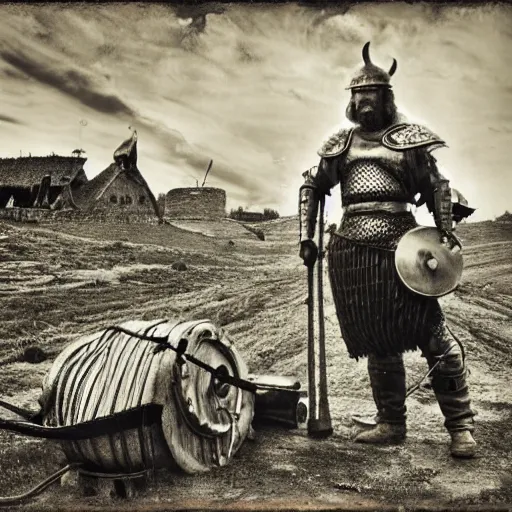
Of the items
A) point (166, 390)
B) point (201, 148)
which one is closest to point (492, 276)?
point (201, 148)

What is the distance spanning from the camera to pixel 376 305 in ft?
15.8

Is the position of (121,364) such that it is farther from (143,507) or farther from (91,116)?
(91,116)

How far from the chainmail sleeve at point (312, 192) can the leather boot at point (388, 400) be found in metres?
0.97

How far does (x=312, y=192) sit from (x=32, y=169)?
7.23ft

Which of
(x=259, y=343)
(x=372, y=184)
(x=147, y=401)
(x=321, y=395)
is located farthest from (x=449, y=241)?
(x=147, y=401)

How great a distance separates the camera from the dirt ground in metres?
4.33

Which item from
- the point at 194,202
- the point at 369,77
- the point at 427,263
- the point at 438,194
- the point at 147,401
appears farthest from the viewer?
the point at 194,202

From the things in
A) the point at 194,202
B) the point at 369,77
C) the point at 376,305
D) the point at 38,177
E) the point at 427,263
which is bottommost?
the point at 376,305

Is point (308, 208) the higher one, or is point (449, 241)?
point (308, 208)

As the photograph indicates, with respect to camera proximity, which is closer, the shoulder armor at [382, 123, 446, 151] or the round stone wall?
the shoulder armor at [382, 123, 446, 151]

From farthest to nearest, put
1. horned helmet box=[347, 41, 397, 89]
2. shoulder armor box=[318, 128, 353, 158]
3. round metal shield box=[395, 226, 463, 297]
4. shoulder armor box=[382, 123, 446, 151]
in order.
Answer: shoulder armor box=[318, 128, 353, 158], horned helmet box=[347, 41, 397, 89], shoulder armor box=[382, 123, 446, 151], round metal shield box=[395, 226, 463, 297]

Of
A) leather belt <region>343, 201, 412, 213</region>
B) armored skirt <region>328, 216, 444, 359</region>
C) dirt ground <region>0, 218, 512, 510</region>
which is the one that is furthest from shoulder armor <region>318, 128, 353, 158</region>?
dirt ground <region>0, 218, 512, 510</region>

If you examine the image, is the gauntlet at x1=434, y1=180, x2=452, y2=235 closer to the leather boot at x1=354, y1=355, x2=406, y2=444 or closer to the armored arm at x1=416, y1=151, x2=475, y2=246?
the armored arm at x1=416, y1=151, x2=475, y2=246

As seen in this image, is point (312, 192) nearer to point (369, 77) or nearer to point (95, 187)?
point (369, 77)
